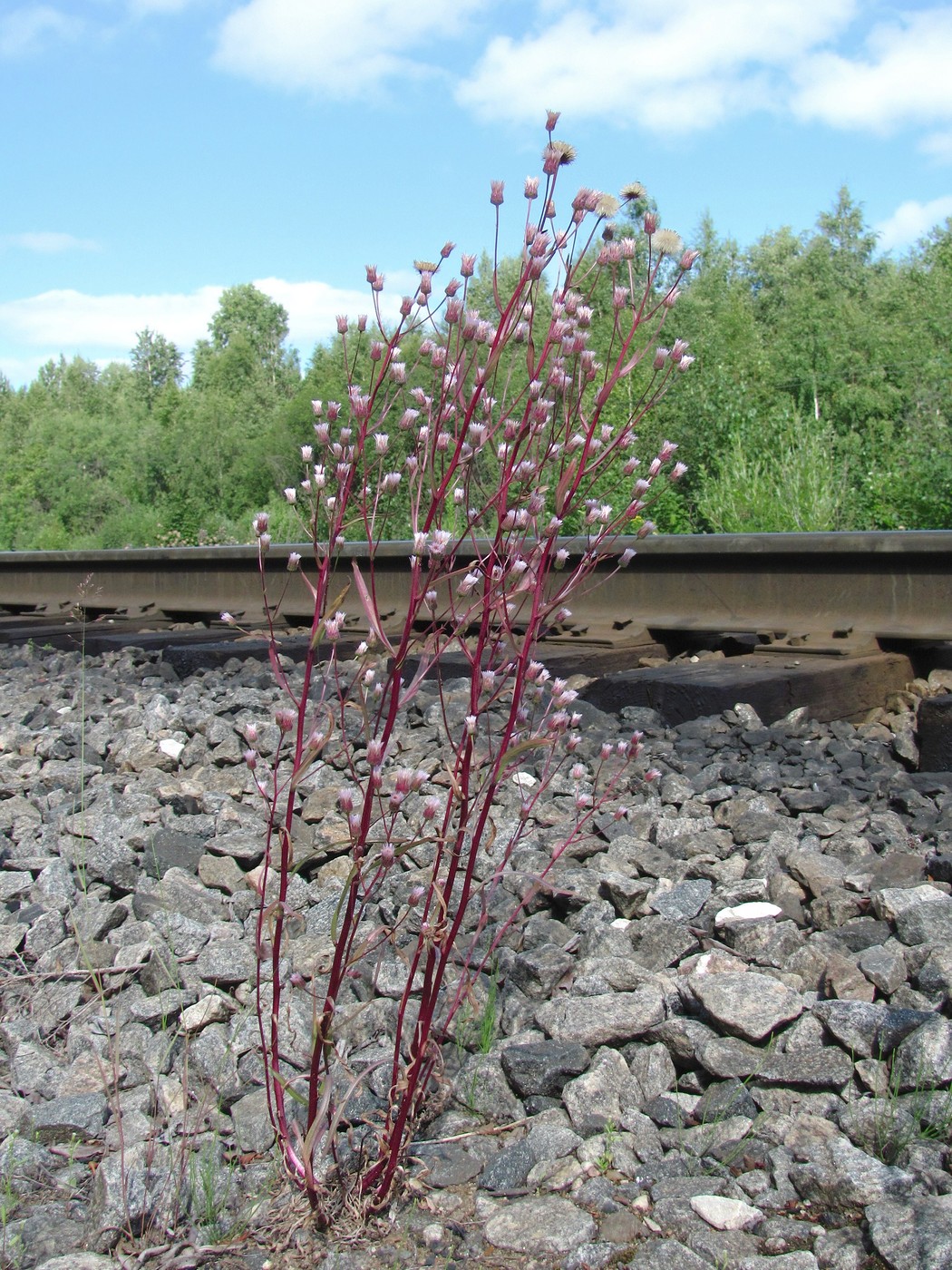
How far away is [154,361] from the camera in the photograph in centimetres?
11606

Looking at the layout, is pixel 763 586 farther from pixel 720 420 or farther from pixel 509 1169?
pixel 720 420

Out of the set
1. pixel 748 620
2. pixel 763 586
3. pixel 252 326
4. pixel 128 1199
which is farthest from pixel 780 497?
pixel 252 326

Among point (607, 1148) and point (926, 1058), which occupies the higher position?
point (926, 1058)

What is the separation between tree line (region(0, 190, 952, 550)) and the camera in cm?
1062

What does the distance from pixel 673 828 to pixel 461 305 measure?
1744 mm

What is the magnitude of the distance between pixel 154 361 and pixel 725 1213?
400 ft

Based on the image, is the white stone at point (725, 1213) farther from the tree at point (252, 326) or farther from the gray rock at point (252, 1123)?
the tree at point (252, 326)

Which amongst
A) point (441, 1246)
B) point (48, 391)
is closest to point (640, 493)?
point (441, 1246)

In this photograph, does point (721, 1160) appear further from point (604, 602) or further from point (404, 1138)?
point (604, 602)

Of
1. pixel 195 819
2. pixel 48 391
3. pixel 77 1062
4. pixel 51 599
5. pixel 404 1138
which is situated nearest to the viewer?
pixel 404 1138

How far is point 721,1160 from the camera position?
75.5 inches

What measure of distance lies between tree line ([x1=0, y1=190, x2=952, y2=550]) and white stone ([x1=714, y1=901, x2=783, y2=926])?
141 cm

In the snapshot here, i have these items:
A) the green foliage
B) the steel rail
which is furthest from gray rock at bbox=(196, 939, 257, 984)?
the green foliage

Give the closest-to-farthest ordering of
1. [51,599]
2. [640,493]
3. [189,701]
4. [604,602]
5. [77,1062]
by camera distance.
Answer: [640,493], [77,1062], [189,701], [604,602], [51,599]
